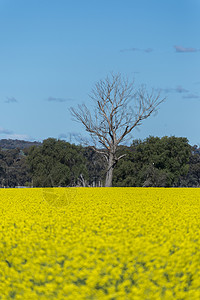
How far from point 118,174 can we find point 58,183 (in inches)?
332

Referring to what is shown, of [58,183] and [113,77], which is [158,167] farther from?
[113,77]

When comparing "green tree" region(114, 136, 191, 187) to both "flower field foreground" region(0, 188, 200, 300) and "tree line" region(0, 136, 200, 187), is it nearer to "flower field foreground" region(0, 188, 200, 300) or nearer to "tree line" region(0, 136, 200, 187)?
"tree line" region(0, 136, 200, 187)

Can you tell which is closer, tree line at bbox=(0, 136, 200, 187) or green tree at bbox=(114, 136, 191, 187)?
tree line at bbox=(0, 136, 200, 187)

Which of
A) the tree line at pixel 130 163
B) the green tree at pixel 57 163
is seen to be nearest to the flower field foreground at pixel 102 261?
the tree line at pixel 130 163

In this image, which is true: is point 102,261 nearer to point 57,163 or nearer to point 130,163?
point 130,163

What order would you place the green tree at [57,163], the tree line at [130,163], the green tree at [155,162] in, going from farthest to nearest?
the green tree at [57,163]
the green tree at [155,162]
the tree line at [130,163]

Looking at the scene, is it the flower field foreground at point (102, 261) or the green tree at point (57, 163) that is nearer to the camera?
the flower field foreground at point (102, 261)

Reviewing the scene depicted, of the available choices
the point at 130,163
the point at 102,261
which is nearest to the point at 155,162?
the point at 130,163

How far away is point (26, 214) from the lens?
1184 cm

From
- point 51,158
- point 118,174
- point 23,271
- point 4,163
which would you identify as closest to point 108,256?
point 23,271

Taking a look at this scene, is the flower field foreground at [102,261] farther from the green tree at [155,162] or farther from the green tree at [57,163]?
the green tree at [57,163]

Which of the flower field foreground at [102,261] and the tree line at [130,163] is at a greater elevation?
the tree line at [130,163]

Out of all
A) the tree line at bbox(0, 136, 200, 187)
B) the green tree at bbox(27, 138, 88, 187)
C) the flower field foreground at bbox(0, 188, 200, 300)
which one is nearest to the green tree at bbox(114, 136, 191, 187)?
the tree line at bbox(0, 136, 200, 187)

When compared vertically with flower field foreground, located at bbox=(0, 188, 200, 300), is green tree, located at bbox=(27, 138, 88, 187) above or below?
above
